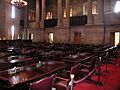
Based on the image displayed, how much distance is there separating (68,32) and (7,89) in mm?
17624

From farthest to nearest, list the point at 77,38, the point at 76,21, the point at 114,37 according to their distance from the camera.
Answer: the point at 77,38 < the point at 76,21 < the point at 114,37

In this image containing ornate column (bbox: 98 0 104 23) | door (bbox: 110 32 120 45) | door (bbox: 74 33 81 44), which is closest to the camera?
ornate column (bbox: 98 0 104 23)

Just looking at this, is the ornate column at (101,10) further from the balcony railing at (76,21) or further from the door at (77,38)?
the door at (77,38)

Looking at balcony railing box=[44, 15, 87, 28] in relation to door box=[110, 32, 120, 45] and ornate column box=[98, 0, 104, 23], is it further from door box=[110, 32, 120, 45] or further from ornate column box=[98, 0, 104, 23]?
door box=[110, 32, 120, 45]

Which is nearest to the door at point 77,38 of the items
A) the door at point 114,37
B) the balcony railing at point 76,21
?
the balcony railing at point 76,21

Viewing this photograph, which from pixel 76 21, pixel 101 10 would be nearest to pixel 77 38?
pixel 76 21

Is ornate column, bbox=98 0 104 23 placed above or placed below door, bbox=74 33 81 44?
above

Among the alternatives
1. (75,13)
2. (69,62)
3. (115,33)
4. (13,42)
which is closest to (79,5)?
(75,13)

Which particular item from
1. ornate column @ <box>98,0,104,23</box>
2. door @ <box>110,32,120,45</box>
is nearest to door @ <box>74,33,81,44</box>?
ornate column @ <box>98,0,104,23</box>

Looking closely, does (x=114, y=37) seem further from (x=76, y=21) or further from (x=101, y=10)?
(x=76, y=21)

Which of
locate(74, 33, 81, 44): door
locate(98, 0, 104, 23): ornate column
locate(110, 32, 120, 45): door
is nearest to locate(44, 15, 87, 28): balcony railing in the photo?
locate(74, 33, 81, 44): door

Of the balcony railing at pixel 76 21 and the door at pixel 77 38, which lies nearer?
the balcony railing at pixel 76 21

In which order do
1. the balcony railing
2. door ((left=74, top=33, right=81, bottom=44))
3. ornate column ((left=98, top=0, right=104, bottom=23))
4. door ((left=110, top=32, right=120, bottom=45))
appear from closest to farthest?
1. ornate column ((left=98, top=0, right=104, bottom=23))
2. door ((left=110, top=32, right=120, bottom=45))
3. the balcony railing
4. door ((left=74, top=33, right=81, bottom=44))

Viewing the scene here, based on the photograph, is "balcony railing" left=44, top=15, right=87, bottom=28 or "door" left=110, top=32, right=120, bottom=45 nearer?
"door" left=110, top=32, right=120, bottom=45
